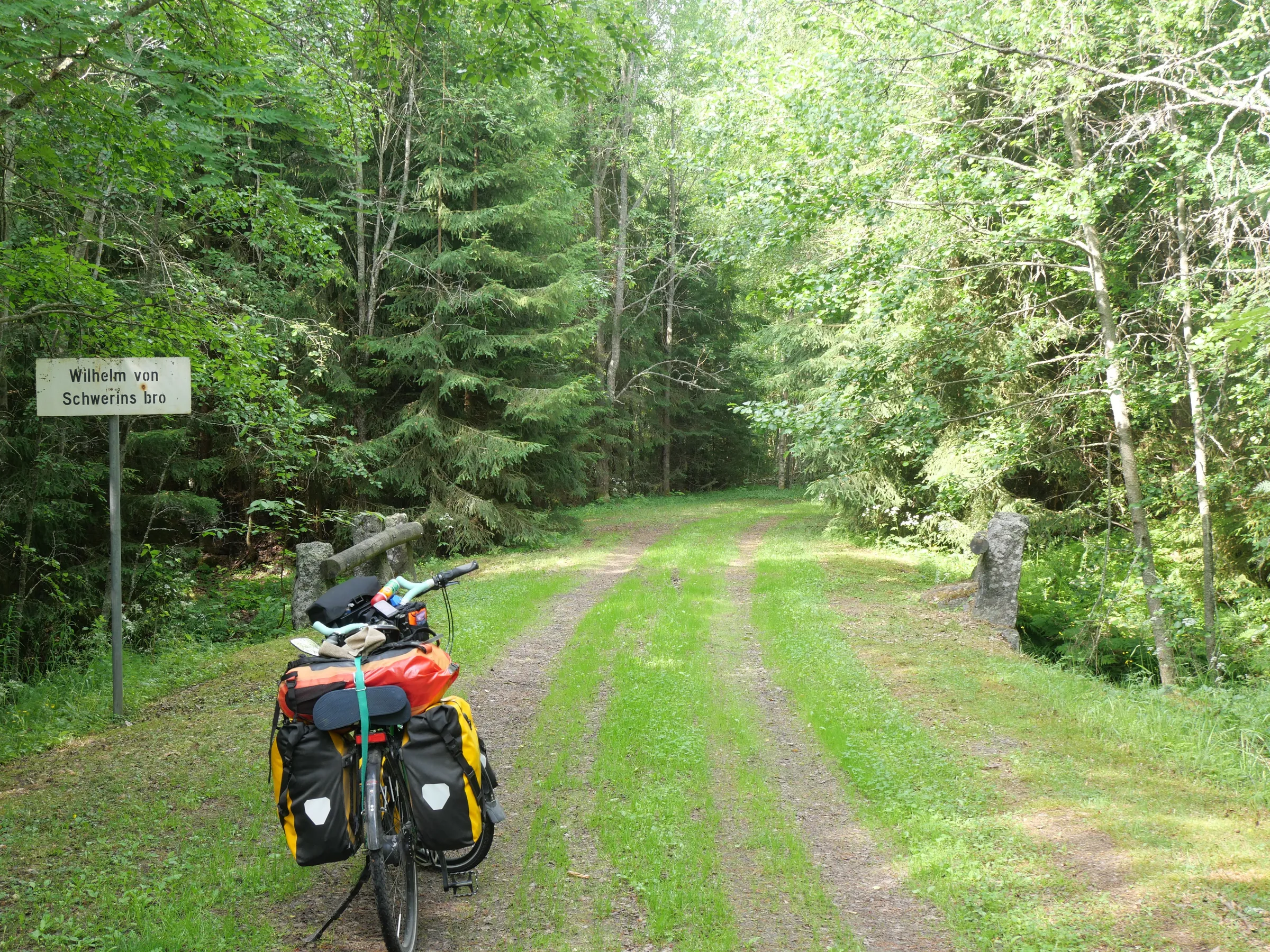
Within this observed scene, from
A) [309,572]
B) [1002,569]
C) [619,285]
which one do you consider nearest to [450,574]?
[309,572]

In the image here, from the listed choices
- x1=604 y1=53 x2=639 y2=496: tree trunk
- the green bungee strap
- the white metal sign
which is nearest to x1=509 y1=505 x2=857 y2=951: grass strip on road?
the green bungee strap

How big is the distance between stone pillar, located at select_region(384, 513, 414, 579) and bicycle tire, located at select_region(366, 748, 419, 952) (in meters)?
6.55

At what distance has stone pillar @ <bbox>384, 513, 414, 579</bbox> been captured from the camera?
9992 mm

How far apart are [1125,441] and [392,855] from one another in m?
9.48

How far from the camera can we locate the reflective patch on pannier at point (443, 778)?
3.26 meters

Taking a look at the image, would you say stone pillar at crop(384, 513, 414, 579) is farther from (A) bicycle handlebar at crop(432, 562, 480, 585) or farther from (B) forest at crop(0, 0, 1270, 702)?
(A) bicycle handlebar at crop(432, 562, 480, 585)

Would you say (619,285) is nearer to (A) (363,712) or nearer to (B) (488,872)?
(B) (488,872)

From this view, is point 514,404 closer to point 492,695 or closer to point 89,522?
point 89,522

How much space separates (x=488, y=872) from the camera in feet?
13.5

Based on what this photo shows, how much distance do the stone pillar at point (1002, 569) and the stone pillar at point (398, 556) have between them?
24.1 feet

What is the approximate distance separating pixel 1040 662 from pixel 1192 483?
9.32 feet

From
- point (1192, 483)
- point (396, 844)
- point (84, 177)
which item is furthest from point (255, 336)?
point (1192, 483)

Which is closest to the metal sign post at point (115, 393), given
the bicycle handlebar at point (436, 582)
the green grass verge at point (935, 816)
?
the bicycle handlebar at point (436, 582)

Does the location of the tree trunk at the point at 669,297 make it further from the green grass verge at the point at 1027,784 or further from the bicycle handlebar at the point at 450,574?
the bicycle handlebar at the point at 450,574
